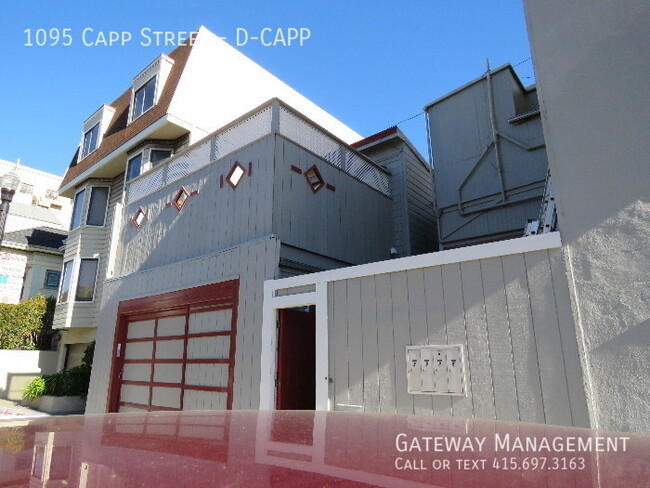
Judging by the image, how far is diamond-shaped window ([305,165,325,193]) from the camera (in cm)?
792

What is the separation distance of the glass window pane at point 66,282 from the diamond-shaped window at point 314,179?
10.8 m

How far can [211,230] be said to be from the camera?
8.16 metres

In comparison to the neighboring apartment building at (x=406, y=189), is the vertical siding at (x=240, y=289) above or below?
below

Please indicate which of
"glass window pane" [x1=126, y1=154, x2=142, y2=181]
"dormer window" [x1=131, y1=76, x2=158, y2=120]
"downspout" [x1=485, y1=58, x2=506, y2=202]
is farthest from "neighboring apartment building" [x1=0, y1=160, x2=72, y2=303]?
"downspout" [x1=485, y1=58, x2=506, y2=202]

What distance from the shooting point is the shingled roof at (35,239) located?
1991cm

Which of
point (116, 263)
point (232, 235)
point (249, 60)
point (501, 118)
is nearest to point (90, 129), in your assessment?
point (249, 60)

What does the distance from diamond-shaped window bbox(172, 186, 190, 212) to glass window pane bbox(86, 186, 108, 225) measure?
7433mm

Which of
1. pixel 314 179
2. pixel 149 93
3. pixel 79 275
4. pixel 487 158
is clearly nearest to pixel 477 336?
pixel 314 179

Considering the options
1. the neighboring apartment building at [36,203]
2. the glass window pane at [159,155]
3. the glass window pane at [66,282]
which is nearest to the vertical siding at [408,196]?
the glass window pane at [159,155]

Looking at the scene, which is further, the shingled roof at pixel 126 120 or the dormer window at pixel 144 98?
the dormer window at pixel 144 98

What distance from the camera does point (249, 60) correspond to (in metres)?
14.9

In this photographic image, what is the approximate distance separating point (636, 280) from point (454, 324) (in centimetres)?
175

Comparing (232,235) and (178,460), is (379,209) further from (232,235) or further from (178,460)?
(178,460)

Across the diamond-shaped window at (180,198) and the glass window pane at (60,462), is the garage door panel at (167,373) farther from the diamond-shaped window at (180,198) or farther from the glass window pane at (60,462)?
the glass window pane at (60,462)
